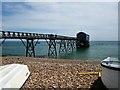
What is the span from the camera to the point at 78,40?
73.0 m

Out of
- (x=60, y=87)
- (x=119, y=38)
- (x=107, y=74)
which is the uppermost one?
(x=119, y=38)

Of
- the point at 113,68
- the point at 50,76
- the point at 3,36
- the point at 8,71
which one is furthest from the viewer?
the point at 3,36

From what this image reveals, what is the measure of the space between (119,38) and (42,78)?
3.48m

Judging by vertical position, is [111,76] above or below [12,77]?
above

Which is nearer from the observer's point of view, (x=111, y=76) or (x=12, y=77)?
(x=111, y=76)

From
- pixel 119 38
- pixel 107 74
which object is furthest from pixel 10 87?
pixel 119 38

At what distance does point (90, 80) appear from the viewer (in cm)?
788

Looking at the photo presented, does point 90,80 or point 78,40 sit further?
point 78,40

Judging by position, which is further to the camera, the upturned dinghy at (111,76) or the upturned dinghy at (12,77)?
the upturned dinghy at (12,77)

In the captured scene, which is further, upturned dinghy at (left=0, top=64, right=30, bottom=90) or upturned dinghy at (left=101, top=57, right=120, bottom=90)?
upturned dinghy at (left=0, top=64, right=30, bottom=90)

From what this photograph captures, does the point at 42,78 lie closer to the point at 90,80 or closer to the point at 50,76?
the point at 50,76

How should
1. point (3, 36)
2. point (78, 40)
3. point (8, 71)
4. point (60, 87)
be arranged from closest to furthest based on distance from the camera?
1. point (60, 87)
2. point (8, 71)
3. point (3, 36)
4. point (78, 40)

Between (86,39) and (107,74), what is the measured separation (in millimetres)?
67684

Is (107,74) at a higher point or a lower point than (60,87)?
higher
